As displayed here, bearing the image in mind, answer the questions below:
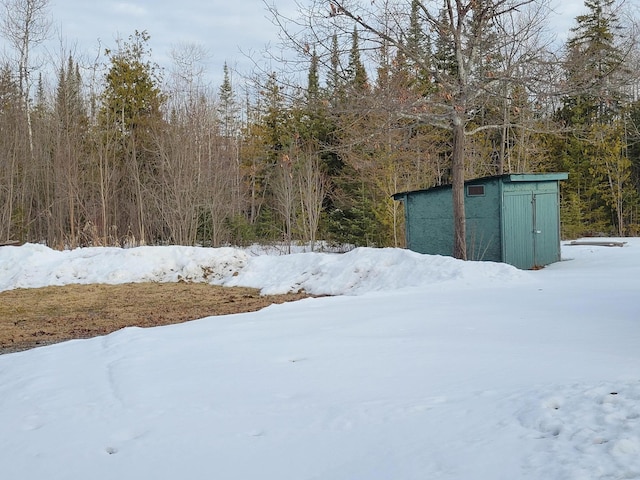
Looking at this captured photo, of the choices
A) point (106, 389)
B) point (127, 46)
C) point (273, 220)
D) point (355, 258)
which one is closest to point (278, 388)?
point (106, 389)

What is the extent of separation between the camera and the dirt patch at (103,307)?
8.49 metres

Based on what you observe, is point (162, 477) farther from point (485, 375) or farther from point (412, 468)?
point (485, 375)

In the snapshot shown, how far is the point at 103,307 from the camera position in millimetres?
10875

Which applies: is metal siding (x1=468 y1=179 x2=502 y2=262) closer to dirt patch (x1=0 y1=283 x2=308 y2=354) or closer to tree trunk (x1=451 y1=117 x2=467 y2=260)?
tree trunk (x1=451 y1=117 x2=467 y2=260)

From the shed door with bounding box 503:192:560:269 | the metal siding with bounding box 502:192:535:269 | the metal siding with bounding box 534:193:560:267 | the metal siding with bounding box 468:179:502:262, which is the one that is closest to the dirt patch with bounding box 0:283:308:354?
the metal siding with bounding box 468:179:502:262

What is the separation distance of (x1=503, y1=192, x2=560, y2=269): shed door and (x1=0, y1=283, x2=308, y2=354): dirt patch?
17.3 feet

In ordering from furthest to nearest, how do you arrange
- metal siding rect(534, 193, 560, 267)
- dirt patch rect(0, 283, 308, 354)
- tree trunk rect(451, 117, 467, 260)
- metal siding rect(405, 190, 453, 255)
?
metal siding rect(405, 190, 453, 255), metal siding rect(534, 193, 560, 267), tree trunk rect(451, 117, 467, 260), dirt patch rect(0, 283, 308, 354)

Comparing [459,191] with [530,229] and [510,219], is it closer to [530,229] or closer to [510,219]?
[510,219]

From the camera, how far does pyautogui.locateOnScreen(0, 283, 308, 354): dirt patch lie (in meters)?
8.49

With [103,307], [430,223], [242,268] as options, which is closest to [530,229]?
[430,223]

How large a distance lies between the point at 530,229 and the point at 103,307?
9.68 metres

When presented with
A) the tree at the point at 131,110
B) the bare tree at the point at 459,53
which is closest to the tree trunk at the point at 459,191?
the bare tree at the point at 459,53

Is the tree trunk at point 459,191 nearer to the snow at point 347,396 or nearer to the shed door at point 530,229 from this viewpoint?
the shed door at point 530,229

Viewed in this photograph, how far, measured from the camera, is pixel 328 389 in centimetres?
397
